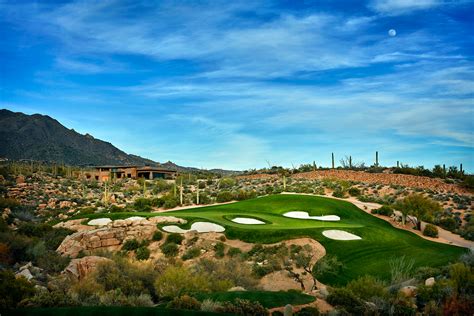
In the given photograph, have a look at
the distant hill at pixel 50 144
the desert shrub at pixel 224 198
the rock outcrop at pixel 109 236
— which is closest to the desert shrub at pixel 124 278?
the rock outcrop at pixel 109 236

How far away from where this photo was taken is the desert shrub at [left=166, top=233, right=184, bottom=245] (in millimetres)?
29084

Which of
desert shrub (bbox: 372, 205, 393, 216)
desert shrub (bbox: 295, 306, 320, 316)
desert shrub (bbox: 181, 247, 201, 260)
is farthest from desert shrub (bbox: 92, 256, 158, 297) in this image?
desert shrub (bbox: 372, 205, 393, 216)

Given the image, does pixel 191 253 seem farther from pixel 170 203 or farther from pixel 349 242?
pixel 170 203

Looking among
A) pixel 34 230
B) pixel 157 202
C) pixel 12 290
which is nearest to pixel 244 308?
pixel 12 290

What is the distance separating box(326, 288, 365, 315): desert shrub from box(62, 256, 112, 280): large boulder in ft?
37.5

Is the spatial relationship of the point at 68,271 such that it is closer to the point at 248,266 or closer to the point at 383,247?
the point at 248,266

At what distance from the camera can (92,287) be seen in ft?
60.6

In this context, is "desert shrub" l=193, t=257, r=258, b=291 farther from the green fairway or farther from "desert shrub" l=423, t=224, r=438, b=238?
"desert shrub" l=423, t=224, r=438, b=238

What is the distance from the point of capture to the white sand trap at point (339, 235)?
1109 inches

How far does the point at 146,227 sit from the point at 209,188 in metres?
34.2

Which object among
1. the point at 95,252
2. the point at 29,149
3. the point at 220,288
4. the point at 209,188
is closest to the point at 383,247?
the point at 220,288

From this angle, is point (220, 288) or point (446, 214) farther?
point (446, 214)

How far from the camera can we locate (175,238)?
2920cm

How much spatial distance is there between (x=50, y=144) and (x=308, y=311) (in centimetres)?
12053
